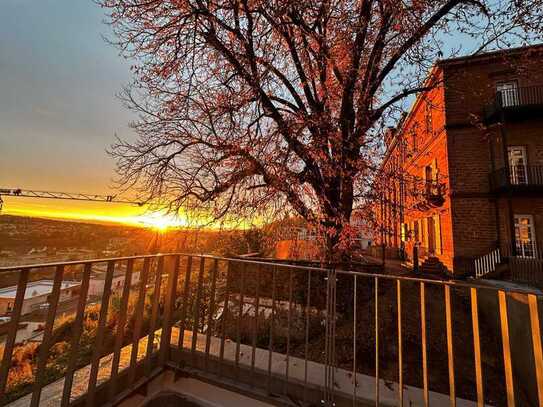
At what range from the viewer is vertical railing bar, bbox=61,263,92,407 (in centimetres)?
158

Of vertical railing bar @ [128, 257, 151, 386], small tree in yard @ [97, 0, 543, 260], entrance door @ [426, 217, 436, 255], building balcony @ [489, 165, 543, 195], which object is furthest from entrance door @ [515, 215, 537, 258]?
vertical railing bar @ [128, 257, 151, 386]

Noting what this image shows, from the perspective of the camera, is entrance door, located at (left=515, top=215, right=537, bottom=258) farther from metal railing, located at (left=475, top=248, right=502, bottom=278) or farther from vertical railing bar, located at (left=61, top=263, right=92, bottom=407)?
vertical railing bar, located at (left=61, top=263, right=92, bottom=407)

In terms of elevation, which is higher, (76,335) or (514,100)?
(514,100)

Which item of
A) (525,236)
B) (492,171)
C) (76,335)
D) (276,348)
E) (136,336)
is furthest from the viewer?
(492,171)

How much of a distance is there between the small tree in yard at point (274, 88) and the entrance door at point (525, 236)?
8677mm

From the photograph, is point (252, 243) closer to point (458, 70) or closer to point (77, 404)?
point (77, 404)

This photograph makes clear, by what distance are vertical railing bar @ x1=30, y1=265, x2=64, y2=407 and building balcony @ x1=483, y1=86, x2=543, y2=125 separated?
44.2ft

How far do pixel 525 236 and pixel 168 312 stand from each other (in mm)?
12850

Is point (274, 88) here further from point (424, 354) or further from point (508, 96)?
point (508, 96)

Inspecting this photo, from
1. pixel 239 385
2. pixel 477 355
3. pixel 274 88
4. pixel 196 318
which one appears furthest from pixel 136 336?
pixel 274 88

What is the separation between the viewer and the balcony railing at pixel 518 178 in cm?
895

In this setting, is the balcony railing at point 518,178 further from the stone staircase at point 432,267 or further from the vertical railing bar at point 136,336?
the vertical railing bar at point 136,336

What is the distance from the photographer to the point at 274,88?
4.80 m

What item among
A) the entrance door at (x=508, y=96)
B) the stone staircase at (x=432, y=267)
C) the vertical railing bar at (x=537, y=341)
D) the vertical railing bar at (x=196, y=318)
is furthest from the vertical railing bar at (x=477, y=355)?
the entrance door at (x=508, y=96)
